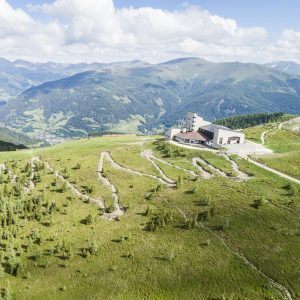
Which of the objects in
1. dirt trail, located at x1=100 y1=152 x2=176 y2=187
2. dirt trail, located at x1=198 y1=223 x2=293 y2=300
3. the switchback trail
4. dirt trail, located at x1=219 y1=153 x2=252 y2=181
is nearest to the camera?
dirt trail, located at x1=198 y1=223 x2=293 y2=300

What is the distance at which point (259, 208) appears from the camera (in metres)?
70.9

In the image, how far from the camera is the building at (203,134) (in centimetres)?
12312

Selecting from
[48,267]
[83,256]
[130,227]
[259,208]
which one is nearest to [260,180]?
[259,208]

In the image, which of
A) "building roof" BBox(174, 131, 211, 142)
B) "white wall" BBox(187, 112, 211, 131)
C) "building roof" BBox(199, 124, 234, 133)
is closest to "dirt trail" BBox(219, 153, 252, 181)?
"building roof" BBox(174, 131, 211, 142)

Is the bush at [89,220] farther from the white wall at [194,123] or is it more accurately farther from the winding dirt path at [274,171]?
the white wall at [194,123]

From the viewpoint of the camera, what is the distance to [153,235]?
65.1 m

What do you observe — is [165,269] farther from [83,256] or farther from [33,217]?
[33,217]

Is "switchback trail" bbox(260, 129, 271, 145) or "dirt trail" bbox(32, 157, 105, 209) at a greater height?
"switchback trail" bbox(260, 129, 271, 145)

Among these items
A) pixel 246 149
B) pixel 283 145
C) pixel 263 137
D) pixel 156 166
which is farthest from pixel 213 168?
pixel 263 137

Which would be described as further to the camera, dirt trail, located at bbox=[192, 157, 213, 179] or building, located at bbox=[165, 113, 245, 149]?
building, located at bbox=[165, 113, 245, 149]

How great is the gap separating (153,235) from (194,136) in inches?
2800

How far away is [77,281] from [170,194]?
33.7 meters

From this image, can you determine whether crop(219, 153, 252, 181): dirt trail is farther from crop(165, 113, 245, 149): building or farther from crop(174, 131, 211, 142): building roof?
crop(174, 131, 211, 142): building roof

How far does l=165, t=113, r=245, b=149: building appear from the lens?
404 ft
